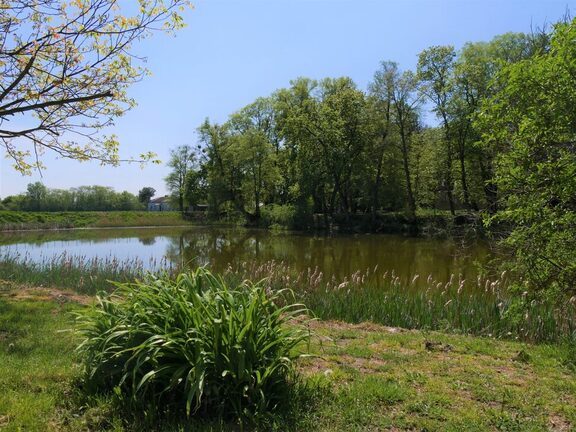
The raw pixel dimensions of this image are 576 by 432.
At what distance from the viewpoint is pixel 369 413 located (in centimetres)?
347

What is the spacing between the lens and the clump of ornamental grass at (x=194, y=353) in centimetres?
336

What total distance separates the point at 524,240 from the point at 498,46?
3588 centimetres

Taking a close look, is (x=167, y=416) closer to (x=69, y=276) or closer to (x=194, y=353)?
(x=194, y=353)

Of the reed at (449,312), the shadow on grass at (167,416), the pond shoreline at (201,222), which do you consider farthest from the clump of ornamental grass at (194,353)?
the pond shoreline at (201,222)

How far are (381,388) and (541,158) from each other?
9.79ft

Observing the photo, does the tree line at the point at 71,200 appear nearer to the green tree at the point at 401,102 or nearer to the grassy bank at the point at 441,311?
the green tree at the point at 401,102

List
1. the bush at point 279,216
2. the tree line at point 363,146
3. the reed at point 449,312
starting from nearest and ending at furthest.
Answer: the reed at point 449,312 < the tree line at point 363,146 < the bush at point 279,216

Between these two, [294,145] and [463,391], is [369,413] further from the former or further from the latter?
[294,145]

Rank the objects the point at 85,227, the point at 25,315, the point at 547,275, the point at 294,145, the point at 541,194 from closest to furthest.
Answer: the point at 541,194 < the point at 547,275 < the point at 25,315 < the point at 294,145 < the point at 85,227

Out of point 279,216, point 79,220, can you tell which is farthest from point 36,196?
point 279,216

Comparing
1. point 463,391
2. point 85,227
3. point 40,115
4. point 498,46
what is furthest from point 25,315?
point 85,227

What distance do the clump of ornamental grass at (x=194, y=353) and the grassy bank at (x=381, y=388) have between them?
196 mm

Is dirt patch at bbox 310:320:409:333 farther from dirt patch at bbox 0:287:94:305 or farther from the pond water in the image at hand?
the pond water

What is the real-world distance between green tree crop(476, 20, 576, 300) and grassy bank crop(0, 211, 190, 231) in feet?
173
